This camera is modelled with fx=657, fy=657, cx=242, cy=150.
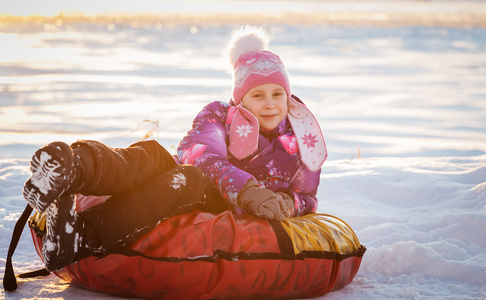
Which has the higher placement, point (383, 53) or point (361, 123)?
point (383, 53)

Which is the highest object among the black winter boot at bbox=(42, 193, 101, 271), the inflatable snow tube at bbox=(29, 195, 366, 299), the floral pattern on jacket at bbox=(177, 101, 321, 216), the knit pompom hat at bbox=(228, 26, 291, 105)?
the knit pompom hat at bbox=(228, 26, 291, 105)

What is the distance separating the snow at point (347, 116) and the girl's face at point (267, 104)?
1.39 ft

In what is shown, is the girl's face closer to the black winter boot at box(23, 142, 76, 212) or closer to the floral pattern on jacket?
the floral pattern on jacket

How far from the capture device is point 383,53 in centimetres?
1611

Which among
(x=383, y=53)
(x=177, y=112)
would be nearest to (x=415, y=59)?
(x=383, y=53)

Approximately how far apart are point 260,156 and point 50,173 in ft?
4.38

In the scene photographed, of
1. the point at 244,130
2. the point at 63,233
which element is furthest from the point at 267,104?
the point at 63,233

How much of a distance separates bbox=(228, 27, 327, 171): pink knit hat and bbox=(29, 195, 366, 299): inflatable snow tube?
1.72 ft

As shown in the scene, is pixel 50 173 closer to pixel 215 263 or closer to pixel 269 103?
pixel 215 263

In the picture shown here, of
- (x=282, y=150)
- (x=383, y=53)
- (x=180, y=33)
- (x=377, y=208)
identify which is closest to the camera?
(x=282, y=150)

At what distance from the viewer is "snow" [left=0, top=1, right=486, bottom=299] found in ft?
11.9

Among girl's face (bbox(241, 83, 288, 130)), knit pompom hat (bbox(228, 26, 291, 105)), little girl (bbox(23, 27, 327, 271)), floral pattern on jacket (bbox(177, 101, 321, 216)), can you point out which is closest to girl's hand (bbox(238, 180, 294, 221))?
little girl (bbox(23, 27, 327, 271))

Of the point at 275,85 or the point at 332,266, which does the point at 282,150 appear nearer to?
the point at 275,85

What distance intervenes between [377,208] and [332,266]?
4.75 feet
